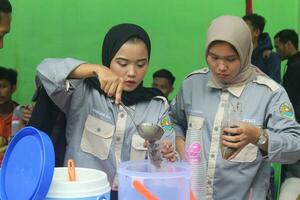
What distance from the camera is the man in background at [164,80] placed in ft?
11.3

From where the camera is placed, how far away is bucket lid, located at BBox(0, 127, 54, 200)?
0.84 m

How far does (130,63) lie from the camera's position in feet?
4.66

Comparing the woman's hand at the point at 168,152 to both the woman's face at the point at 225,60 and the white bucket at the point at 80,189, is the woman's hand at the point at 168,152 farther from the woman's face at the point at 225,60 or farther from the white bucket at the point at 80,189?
the woman's face at the point at 225,60

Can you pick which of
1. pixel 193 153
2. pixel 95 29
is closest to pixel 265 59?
pixel 95 29

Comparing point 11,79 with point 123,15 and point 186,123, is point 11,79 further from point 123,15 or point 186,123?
point 186,123

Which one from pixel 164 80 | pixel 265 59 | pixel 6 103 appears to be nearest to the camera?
pixel 6 103

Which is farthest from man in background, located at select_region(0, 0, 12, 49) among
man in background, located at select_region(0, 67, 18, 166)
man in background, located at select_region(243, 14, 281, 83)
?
man in background, located at select_region(243, 14, 281, 83)

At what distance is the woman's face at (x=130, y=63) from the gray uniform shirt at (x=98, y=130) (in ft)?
0.33

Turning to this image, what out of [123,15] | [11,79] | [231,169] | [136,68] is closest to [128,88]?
[136,68]

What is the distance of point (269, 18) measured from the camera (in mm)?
3934

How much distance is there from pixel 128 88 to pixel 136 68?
7cm

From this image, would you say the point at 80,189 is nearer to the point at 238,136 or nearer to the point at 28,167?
the point at 28,167

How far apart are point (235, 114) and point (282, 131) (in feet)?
0.55

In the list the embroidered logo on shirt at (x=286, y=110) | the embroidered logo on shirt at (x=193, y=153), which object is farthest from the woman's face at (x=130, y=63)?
Result: the embroidered logo on shirt at (x=286, y=110)
